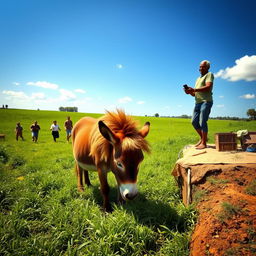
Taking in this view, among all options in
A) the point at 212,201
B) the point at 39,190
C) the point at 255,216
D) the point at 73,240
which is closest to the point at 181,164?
the point at 212,201

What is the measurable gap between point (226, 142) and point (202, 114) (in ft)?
3.24

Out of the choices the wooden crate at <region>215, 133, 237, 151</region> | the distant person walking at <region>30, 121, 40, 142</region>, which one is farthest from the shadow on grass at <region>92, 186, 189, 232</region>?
the distant person walking at <region>30, 121, 40, 142</region>

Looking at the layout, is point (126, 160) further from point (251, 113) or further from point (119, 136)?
point (251, 113)

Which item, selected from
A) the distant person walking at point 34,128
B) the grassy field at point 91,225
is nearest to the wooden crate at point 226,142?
the grassy field at point 91,225

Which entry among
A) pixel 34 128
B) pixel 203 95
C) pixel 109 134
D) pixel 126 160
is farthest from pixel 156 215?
pixel 34 128

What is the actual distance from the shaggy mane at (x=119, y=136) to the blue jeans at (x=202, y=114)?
2.39 metres

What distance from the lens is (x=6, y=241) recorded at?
2420 millimetres

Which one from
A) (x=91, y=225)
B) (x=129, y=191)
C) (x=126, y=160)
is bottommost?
(x=91, y=225)

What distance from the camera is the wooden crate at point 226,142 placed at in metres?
4.03

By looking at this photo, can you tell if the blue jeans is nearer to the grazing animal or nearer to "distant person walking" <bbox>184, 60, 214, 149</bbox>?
A: "distant person walking" <bbox>184, 60, 214, 149</bbox>

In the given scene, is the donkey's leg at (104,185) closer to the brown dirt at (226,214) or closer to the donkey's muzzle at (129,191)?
the donkey's muzzle at (129,191)

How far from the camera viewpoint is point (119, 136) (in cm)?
276

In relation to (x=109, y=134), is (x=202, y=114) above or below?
above

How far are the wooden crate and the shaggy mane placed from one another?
7.81ft
